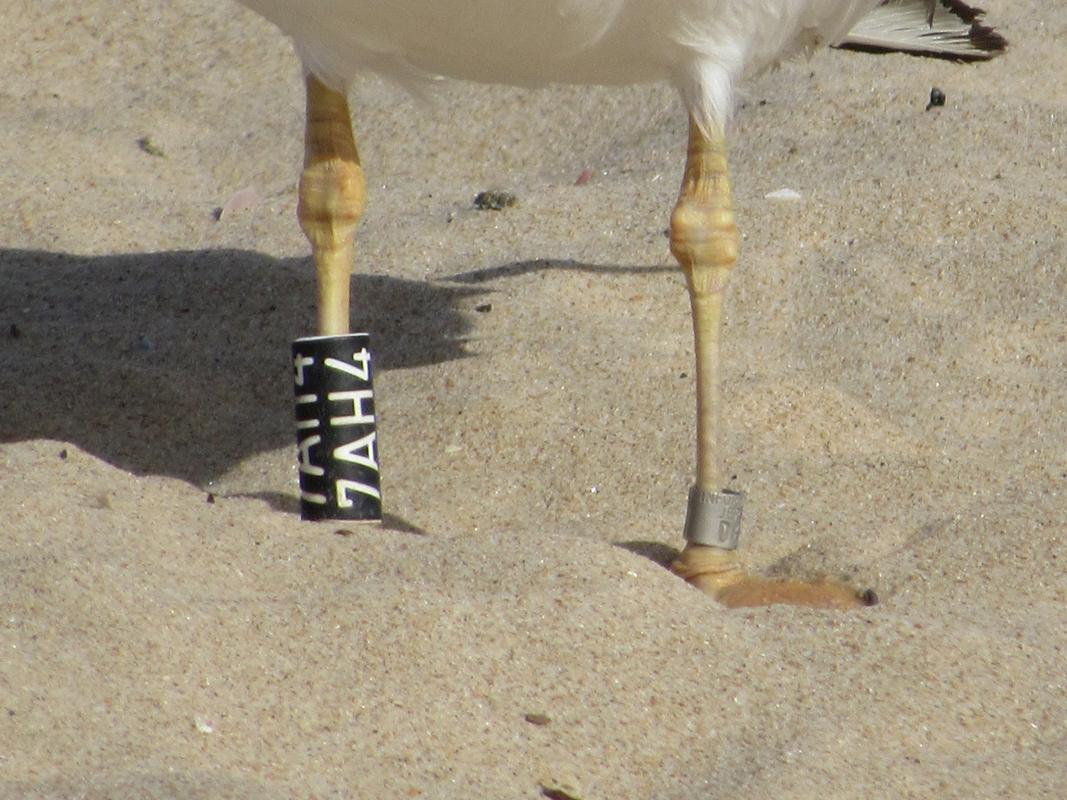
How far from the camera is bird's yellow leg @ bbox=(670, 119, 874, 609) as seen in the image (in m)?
3.48

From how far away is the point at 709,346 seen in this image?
367 cm

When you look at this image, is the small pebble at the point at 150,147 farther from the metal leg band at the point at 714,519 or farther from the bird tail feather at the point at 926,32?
the metal leg band at the point at 714,519

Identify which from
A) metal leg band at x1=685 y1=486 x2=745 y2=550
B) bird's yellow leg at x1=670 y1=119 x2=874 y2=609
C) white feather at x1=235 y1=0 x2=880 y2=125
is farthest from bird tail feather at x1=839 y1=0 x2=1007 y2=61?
metal leg band at x1=685 y1=486 x2=745 y2=550

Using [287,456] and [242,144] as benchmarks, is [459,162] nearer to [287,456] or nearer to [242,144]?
[242,144]

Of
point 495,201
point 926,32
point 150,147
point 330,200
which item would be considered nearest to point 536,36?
point 330,200

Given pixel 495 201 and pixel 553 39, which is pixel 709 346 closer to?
pixel 553 39

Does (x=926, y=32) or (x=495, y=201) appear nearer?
(x=926, y=32)

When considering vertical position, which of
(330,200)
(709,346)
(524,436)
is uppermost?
(330,200)

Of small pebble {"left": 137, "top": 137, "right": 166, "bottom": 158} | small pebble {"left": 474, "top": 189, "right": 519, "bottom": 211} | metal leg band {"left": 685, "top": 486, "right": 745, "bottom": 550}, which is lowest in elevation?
metal leg band {"left": 685, "top": 486, "right": 745, "bottom": 550}

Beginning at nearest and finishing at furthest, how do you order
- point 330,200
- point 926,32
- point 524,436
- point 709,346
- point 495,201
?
point 709,346 < point 330,200 < point 524,436 < point 926,32 < point 495,201

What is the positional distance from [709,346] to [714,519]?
1.31 feet

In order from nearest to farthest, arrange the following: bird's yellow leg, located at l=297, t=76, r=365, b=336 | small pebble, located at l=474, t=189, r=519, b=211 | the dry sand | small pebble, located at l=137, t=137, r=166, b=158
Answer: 1. the dry sand
2. bird's yellow leg, located at l=297, t=76, r=365, b=336
3. small pebble, located at l=474, t=189, r=519, b=211
4. small pebble, located at l=137, t=137, r=166, b=158

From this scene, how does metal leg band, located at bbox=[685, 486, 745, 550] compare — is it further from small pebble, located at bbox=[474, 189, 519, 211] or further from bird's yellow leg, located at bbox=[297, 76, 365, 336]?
small pebble, located at bbox=[474, 189, 519, 211]

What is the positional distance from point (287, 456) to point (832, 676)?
5.59 ft
